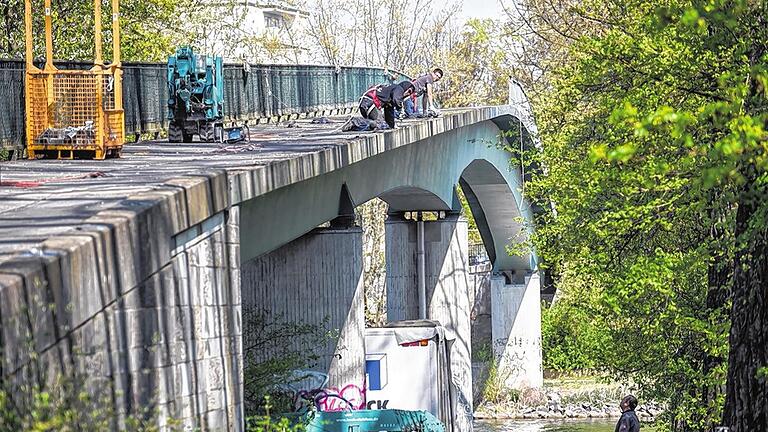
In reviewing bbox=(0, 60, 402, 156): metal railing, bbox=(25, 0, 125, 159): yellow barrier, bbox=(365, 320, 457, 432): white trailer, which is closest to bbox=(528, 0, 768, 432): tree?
bbox=(365, 320, 457, 432): white trailer

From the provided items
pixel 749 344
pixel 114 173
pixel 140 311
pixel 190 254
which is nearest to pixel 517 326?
pixel 749 344

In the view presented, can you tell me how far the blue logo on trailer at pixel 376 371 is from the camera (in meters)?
25.5

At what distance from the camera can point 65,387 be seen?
735cm

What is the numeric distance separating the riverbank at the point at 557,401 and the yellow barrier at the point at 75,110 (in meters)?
23.0

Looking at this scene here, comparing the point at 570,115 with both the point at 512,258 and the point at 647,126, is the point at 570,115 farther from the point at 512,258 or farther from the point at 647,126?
the point at 647,126

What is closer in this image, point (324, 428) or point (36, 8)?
point (324, 428)

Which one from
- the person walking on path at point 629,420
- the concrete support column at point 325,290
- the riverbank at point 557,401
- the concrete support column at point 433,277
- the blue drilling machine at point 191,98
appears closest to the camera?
the person walking on path at point 629,420

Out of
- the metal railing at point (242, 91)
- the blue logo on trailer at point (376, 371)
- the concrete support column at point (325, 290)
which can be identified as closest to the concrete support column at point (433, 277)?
the metal railing at point (242, 91)

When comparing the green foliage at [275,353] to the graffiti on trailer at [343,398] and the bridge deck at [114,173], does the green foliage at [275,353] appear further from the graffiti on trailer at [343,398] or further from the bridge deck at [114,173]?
the bridge deck at [114,173]

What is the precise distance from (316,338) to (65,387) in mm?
14115

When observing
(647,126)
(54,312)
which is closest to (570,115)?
(647,126)

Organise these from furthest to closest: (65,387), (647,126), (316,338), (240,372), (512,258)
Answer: (512,258) < (316,338) < (240,372) < (647,126) < (65,387)

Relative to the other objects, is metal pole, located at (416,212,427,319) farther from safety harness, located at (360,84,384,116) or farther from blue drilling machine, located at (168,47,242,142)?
blue drilling machine, located at (168,47,242,142)

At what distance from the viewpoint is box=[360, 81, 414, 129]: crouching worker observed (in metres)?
24.1
